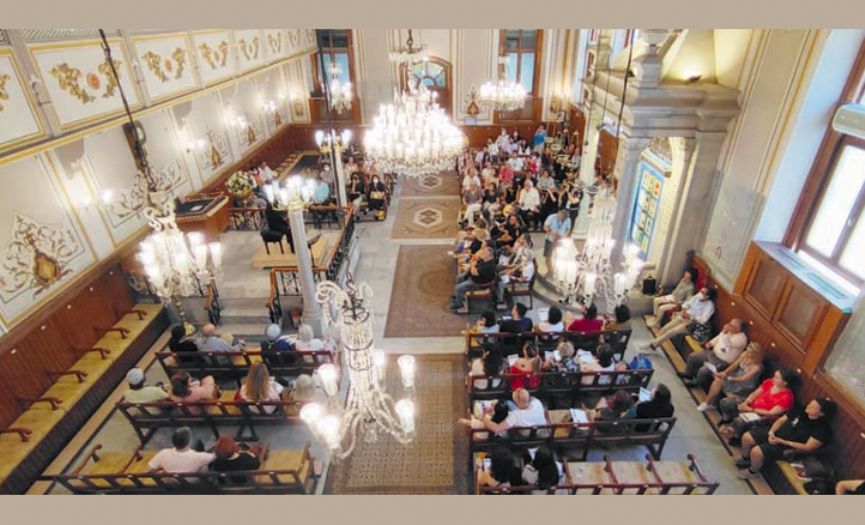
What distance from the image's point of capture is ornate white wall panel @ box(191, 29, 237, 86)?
7988 millimetres

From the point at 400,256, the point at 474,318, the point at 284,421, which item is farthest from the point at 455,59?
the point at 284,421

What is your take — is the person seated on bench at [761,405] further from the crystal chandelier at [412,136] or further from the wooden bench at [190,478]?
the wooden bench at [190,478]

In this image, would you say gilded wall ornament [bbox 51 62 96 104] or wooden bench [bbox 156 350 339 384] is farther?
wooden bench [bbox 156 350 339 384]

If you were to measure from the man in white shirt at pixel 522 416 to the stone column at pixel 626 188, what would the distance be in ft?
12.0

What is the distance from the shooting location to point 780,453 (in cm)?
482

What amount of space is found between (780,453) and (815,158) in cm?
358

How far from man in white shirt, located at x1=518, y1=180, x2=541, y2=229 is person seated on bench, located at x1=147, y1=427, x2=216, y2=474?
821 cm

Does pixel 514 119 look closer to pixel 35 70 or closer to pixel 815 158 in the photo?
pixel 815 158

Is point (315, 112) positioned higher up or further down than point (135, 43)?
further down

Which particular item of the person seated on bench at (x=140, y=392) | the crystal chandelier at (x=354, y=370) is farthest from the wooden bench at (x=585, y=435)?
the person seated on bench at (x=140, y=392)

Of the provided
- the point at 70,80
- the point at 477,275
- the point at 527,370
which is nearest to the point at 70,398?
the point at 70,80

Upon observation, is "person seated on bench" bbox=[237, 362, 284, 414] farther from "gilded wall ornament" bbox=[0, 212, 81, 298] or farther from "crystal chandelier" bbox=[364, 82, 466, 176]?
"gilded wall ornament" bbox=[0, 212, 81, 298]

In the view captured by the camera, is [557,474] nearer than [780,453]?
Yes

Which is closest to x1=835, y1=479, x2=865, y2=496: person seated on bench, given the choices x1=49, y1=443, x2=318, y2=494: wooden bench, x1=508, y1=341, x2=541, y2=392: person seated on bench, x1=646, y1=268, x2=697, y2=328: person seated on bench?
x1=508, y1=341, x2=541, y2=392: person seated on bench
